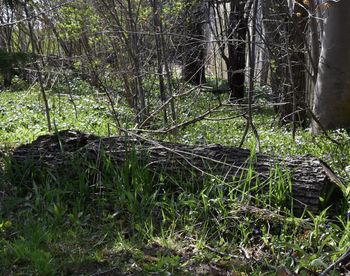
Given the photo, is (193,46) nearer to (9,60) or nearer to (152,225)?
(9,60)

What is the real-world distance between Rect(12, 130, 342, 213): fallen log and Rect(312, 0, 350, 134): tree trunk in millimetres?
3322

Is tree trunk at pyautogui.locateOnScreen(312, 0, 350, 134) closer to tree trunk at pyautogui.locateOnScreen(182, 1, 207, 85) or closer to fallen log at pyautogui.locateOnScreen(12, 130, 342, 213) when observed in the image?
tree trunk at pyautogui.locateOnScreen(182, 1, 207, 85)

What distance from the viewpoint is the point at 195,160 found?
4.45 meters

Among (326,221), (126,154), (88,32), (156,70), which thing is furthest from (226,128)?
(326,221)

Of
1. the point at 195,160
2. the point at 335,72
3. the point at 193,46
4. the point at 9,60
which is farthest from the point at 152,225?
the point at 193,46

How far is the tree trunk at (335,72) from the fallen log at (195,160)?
332 centimetres

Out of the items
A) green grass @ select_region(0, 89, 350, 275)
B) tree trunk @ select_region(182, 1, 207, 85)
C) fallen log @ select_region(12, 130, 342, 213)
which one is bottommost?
green grass @ select_region(0, 89, 350, 275)

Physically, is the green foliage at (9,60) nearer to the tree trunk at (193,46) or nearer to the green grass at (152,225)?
the green grass at (152,225)

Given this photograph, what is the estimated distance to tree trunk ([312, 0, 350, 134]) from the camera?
7.21 meters

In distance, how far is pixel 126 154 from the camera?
14.9 feet

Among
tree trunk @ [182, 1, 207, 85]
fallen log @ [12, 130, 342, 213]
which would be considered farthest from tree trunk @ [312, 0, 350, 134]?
fallen log @ [12, 130, 342, 213]

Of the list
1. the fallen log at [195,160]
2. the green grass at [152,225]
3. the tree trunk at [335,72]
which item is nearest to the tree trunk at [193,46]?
the tree trunk at [335,72]

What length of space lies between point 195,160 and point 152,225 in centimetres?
83

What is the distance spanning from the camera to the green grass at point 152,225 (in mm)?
3314
